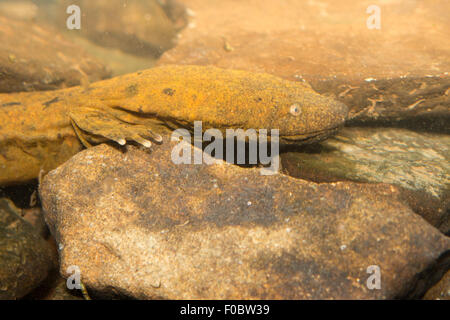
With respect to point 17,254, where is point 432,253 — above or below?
above

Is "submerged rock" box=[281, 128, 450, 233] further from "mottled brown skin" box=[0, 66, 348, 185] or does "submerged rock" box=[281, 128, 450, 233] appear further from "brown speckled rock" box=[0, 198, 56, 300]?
"brown speckled rock" box=[0, 198, 56, 300]

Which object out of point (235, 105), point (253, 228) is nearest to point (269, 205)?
point (253, 228)

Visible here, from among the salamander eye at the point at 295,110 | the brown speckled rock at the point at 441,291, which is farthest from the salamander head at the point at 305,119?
the brown speckled rock at the point at 441,291

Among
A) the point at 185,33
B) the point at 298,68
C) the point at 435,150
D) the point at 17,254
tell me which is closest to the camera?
the point at 17,254

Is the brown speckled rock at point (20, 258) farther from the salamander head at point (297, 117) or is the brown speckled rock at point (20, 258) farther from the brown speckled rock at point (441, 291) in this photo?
the brown speckled rock at point (441, 291)

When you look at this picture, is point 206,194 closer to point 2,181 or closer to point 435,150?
point 2,181
